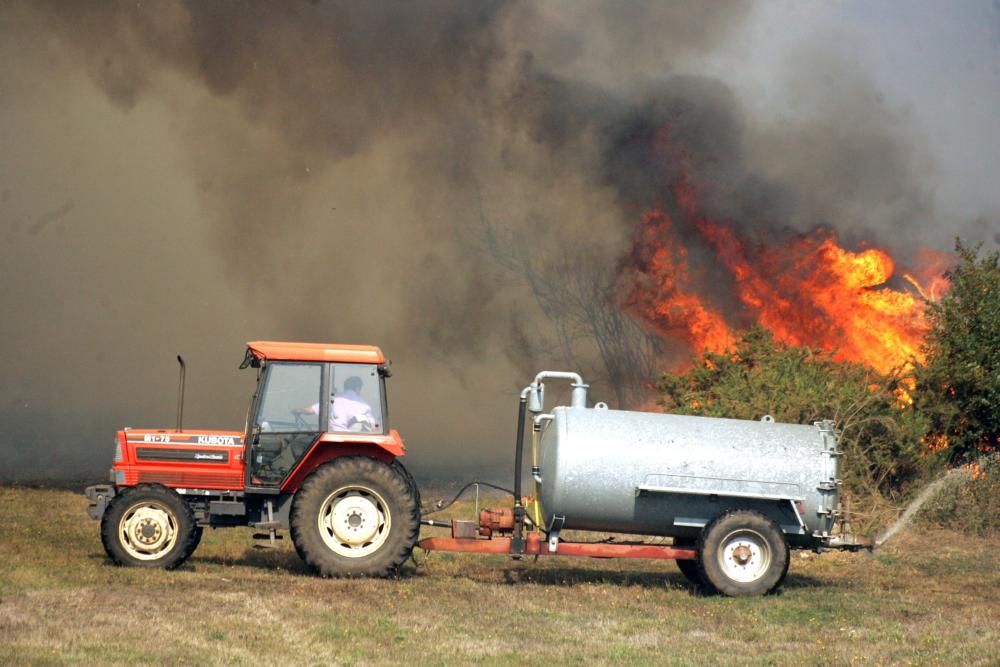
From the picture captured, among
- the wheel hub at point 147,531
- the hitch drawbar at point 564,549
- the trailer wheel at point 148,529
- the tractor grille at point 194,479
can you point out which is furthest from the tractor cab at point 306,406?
the hitch drawbar at point 564,549

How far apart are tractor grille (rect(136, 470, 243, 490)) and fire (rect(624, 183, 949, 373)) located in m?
18.0

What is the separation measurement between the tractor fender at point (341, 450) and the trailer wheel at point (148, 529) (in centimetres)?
139

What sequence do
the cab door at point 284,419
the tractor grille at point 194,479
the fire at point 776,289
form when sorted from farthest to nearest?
the fire at point 776,289 < the tractor grille at point 194,479 < the cab door at point 284,419

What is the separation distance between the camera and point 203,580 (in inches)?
570

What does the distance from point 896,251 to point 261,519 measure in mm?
22968

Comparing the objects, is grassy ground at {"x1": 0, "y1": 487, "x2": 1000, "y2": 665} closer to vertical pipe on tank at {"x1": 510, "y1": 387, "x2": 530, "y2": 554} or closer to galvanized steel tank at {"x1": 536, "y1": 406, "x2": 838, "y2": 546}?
vertical pipe on tank at {"x1": 510, "y1": 387, "x2": 530, "y2": 554}

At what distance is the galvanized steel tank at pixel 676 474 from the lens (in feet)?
50.0

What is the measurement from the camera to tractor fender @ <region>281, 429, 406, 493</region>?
50.7ft

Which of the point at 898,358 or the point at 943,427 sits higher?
the point at 898,358

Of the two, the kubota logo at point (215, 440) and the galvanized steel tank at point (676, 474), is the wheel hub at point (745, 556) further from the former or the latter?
the kubota logo at point (215, 440)

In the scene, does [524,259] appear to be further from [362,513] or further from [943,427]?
[362,513]

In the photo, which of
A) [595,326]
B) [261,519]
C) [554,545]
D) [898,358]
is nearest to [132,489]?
[261,519]

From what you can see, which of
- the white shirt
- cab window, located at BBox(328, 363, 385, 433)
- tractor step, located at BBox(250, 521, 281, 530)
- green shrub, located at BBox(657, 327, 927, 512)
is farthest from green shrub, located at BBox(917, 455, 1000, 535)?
tractor step, located at BBox(250, 521, 281, 530)

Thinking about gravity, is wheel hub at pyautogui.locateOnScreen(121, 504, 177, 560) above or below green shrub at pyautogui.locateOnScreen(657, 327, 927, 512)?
below
